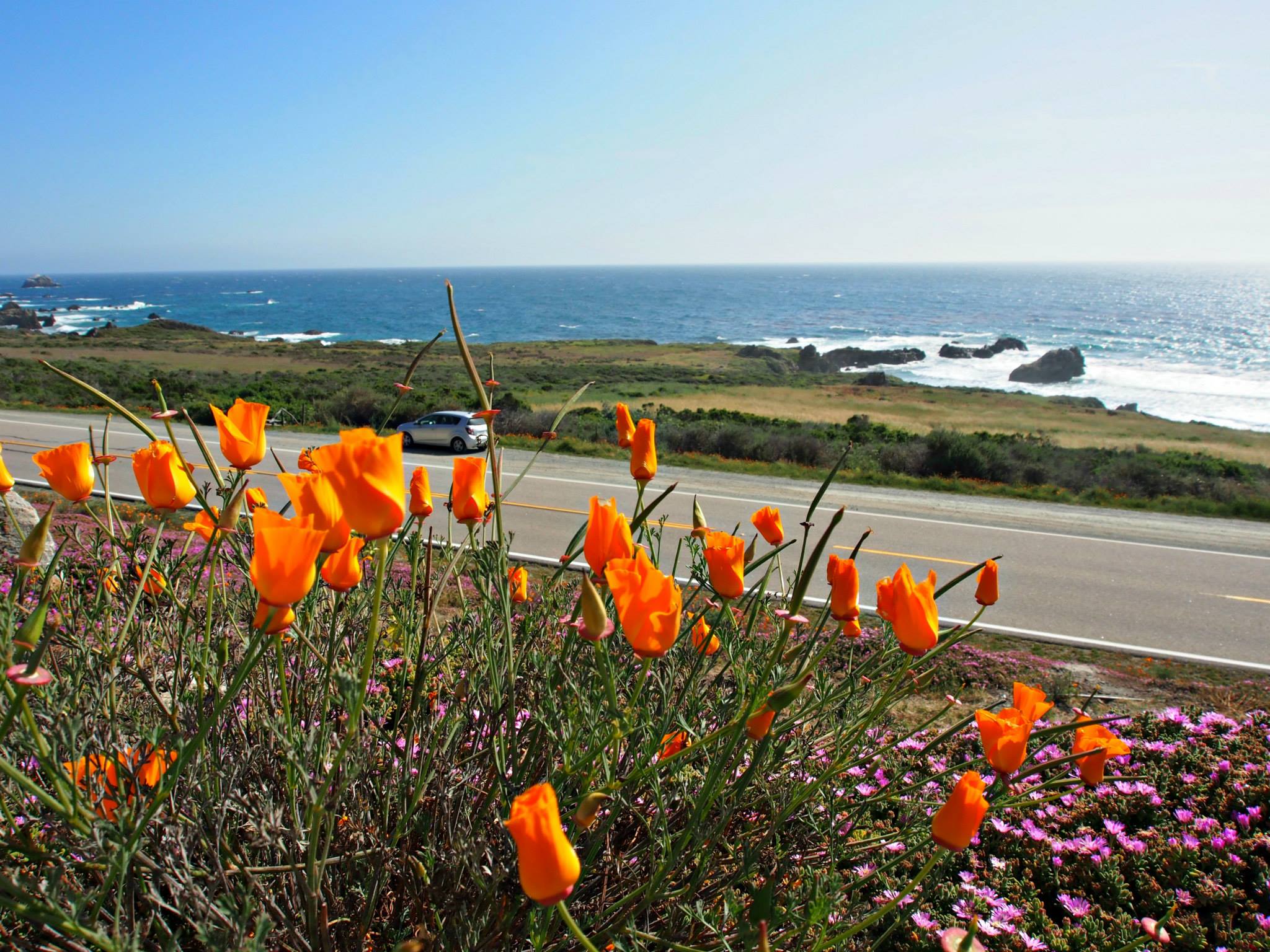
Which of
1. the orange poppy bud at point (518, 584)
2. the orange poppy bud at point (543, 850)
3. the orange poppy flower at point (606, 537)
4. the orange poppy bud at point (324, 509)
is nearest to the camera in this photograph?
the orange poppy bud at point (543, 850)

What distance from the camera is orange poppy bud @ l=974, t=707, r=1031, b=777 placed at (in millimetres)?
1287

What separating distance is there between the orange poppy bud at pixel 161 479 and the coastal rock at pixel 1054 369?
2386 inches

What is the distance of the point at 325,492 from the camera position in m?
1.10

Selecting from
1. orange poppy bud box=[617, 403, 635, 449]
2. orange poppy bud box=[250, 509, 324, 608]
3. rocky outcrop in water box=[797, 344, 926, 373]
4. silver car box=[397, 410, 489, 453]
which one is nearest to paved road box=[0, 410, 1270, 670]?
silver car box=[397, 410, 489, 453]

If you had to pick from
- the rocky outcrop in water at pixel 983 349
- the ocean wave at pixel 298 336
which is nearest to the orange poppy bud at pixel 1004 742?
the rocky outcrop in water at pixel 983 349

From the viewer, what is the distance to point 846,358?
62562 millimetres

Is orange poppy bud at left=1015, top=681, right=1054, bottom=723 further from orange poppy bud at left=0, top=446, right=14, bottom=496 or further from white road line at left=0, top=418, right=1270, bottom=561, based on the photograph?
white road line at left=0, top=418, right=1270, bottom=561

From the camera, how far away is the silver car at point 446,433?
17391 millimetres

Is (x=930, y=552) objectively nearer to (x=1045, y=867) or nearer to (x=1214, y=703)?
(x=1214, y=703)

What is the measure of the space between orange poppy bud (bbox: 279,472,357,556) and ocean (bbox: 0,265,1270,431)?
1785 inches

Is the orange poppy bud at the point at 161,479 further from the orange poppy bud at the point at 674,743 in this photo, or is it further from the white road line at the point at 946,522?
the white road line at the point at 946,522

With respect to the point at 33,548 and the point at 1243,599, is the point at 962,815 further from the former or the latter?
the point at 1243,599

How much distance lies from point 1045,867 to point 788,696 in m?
2.37

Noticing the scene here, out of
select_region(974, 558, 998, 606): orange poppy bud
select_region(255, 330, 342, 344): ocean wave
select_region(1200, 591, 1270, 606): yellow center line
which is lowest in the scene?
select_region(1200, 591, 1270, 606): yellow center line
